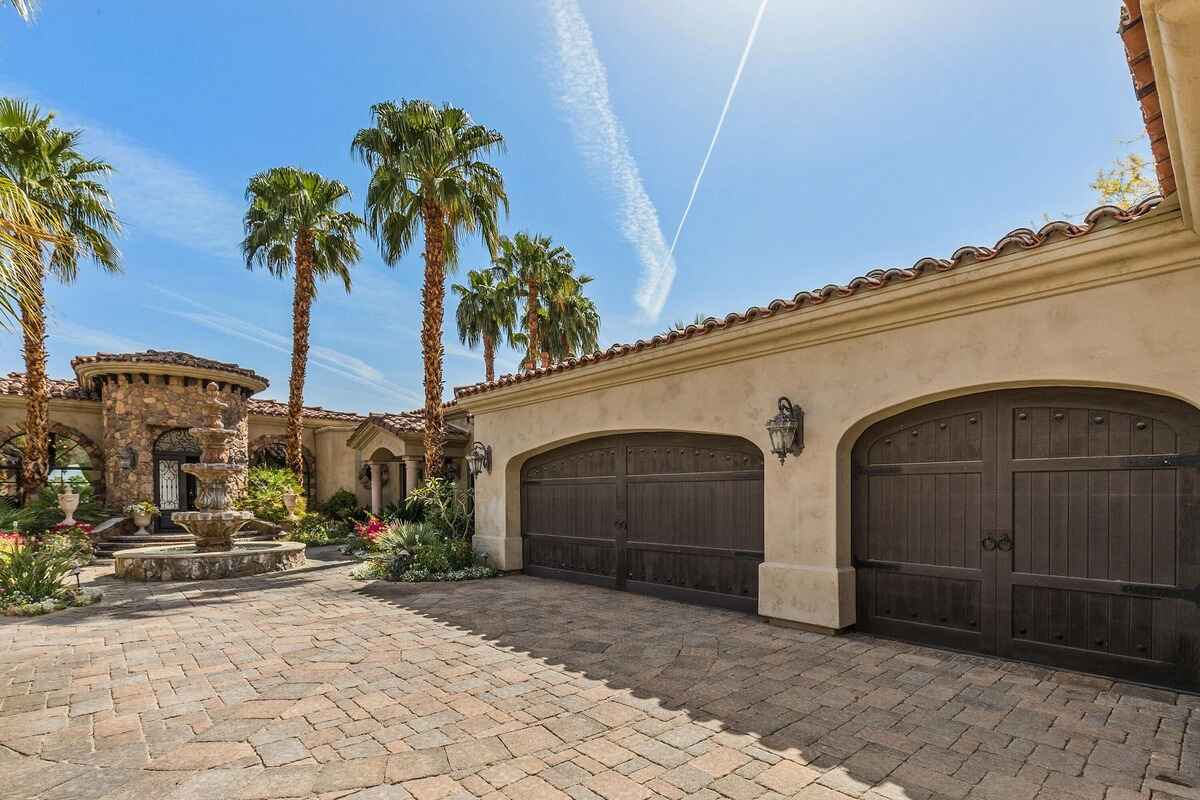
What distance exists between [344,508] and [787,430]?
58.1 ft

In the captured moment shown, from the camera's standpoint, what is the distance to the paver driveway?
374cm

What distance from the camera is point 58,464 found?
18812 millimetres

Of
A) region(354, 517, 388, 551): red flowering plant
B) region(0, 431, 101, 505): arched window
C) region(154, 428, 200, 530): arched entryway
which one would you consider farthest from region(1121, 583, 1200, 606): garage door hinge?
region(0, 431, 101, 505): arched window

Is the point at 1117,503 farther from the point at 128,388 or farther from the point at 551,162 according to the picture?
the point at 128,388

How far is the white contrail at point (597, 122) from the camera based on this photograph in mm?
11375

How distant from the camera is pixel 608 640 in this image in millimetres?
6996

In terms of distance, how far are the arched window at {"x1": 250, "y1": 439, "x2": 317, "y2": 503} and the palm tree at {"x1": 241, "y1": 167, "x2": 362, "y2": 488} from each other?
285 centimetres

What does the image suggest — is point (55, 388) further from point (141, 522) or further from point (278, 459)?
point (278, 459)

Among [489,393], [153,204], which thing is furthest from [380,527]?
[153,204]

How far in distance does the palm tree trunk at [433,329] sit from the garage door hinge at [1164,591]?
43.0ft

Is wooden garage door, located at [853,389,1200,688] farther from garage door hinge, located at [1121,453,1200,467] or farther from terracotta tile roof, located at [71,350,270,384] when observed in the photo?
terracotta tile roof, located at [71,350,270,384]

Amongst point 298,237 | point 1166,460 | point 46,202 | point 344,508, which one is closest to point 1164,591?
point 1166,460

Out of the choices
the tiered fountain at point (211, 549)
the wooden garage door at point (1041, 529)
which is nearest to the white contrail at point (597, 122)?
the wooden garage door at point (1041, 529)

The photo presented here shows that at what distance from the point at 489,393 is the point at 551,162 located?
657 cm
